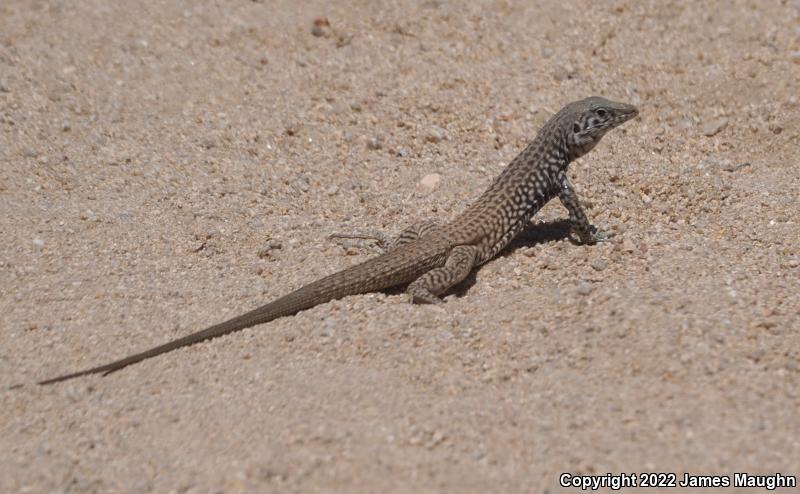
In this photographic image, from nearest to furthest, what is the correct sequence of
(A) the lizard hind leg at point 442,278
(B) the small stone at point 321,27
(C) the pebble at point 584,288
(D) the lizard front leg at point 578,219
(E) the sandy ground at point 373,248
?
(E) the sandy ground at point 373,248 → (C) the pebble at point 584,288 → (A) the lizard hind leg at point 442,278 → (D) the lizard front leg at point 578,219 → (B) the small stone at point 321,27

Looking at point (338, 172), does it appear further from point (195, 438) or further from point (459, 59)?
point (195, 438)

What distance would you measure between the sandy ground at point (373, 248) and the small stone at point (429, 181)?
0.34 feet

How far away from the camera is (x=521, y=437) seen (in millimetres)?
4488

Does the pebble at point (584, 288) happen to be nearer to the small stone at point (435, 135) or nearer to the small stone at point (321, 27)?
the small stone at point (435, 135)

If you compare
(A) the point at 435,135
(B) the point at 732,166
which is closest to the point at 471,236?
(A) the point at 435,135

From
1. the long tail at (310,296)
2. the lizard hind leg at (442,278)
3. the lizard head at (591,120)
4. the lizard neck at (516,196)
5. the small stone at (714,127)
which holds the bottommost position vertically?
the long tail at (310,296)

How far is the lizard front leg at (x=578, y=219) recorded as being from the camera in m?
6.57

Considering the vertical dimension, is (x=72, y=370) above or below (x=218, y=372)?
below

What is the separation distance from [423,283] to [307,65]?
4042mm

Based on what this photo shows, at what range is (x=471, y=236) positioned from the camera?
6379 mm

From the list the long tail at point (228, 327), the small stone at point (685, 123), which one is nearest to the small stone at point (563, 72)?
the small stone at point (685, 123)

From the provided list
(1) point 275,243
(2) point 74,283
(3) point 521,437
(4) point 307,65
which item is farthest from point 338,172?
(3) point 521,437

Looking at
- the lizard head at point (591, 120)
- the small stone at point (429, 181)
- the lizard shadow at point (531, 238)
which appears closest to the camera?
the lizard shadow at point (531, 238)

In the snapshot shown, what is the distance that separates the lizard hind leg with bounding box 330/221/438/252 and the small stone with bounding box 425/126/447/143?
1584mm
